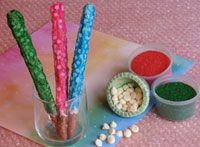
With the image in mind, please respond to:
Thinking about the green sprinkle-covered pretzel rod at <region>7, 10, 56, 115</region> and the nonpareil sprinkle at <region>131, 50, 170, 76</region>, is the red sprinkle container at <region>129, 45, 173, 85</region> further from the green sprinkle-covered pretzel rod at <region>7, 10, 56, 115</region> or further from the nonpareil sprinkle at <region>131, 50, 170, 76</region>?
the green sprinkle-covered pretzel rod at <region>7, 10, 56, 115</region>

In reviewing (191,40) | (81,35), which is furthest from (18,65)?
(191,40)

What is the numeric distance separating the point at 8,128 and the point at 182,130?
0.28m

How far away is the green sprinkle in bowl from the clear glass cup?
0.05m

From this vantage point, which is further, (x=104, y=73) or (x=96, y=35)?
(x=96, y=35)

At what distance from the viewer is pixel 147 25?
1017mm

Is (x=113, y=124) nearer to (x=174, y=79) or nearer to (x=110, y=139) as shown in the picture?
(x=110, y=139)

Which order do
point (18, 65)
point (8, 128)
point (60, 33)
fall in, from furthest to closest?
point (18, 65), point (8, 128), point (60, 33)

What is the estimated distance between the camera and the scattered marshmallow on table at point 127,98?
2.55 feet

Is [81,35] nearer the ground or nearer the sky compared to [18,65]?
nearer the sky

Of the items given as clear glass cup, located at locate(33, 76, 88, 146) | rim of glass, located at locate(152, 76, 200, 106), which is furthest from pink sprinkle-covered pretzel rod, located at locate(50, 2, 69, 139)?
rim of glass, located at locate(152, 76, 200, 106)

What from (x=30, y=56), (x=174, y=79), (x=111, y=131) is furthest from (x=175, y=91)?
(x=30, y=56)

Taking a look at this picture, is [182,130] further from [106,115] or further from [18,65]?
[18,65]

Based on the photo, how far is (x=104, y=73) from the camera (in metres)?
0.87

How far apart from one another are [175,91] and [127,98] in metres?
0.08
